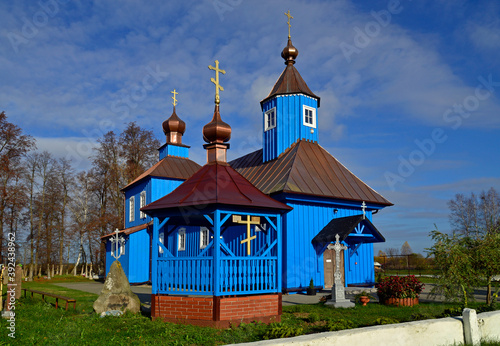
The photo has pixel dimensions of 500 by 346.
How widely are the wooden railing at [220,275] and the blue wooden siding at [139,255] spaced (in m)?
13.8

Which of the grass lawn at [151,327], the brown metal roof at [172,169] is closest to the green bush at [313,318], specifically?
the grass lawn at [151,327]

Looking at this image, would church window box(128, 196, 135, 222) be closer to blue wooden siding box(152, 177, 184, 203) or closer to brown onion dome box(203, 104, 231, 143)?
blue wooden siding box(152, 177, 184, 203)

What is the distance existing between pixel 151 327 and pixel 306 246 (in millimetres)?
8809

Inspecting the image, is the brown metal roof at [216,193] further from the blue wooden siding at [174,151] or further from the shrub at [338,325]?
the blue wooden siding at [174,151]

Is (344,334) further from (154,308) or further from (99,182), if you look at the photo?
(99,182)

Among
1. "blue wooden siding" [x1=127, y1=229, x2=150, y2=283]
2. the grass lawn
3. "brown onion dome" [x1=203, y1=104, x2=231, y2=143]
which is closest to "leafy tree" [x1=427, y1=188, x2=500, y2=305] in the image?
the grass lawn

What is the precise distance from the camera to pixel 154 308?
364 inches

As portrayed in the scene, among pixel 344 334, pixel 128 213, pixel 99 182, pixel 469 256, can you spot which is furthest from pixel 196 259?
pixel 99 182

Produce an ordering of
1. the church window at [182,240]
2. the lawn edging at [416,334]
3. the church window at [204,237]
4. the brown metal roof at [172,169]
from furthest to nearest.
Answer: the brown metal roof at [172,169] → the church window at [182,240] → the church window at [204,237] → the lawn edging at [416,334]

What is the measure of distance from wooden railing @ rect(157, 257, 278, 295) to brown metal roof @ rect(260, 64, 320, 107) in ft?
38.6

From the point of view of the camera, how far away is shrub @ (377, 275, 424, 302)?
11.9 meters

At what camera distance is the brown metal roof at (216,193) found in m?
9.05

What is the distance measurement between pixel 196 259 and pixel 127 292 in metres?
2.46

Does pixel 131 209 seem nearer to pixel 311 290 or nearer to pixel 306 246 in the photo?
pixel 306 246
